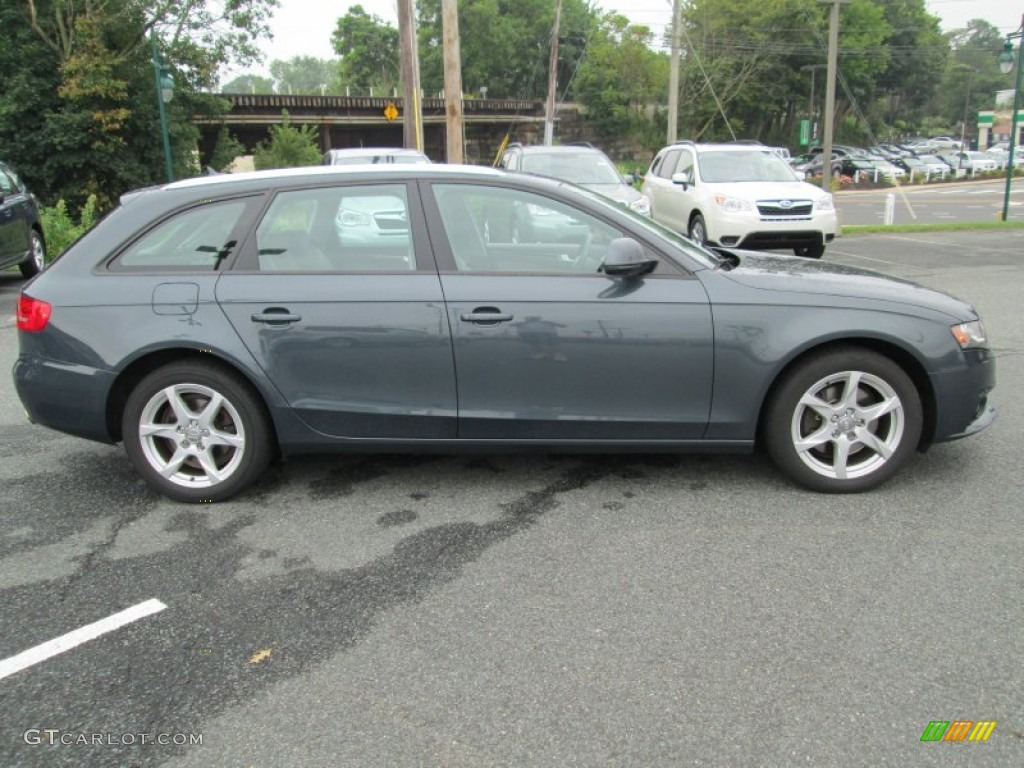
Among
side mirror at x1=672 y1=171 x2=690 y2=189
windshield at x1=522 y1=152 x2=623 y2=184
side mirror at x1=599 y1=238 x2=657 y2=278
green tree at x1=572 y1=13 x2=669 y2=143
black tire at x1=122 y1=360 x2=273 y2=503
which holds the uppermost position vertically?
green tree at x1=572 y1=13 x2=669 y2=143

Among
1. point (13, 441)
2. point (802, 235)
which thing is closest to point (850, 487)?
point (13, 441)

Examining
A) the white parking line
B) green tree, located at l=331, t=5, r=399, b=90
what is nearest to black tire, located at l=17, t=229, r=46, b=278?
the white parking line

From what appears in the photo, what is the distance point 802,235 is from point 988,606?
9.71m

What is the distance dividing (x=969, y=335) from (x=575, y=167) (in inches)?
374

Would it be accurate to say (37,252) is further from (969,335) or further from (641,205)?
(969,335)

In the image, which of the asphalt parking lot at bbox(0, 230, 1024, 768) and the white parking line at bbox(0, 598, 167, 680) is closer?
the asphalt parking lot at bbox(0, 230, 1024, 768)

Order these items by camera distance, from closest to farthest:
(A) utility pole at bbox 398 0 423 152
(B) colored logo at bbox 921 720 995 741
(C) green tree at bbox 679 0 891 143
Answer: (B) colored logo at bbox 921 720 995 741 < (A) utility pole at bbox 398 0 423 152 < (C) green tree at bbox 679 0 891 143

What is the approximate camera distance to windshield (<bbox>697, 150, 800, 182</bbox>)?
12742 millimetres

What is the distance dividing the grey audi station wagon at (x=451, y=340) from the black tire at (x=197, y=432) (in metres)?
0.01

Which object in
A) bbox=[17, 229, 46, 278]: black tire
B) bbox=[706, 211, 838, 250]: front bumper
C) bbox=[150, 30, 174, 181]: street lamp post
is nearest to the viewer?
bbox=[17, 229, 46, 278]: black tire

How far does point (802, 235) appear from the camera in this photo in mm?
11977

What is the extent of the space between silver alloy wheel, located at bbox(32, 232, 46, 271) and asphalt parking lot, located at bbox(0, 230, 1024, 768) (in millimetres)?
8193

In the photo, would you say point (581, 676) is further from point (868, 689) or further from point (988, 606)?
point (988, 606)

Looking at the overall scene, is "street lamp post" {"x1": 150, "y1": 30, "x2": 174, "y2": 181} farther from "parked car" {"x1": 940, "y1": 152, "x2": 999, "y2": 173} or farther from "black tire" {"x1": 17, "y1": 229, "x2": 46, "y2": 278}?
"parked car" {"x1": 940, "y1": 152, "x2": 999, "y2": 173}
